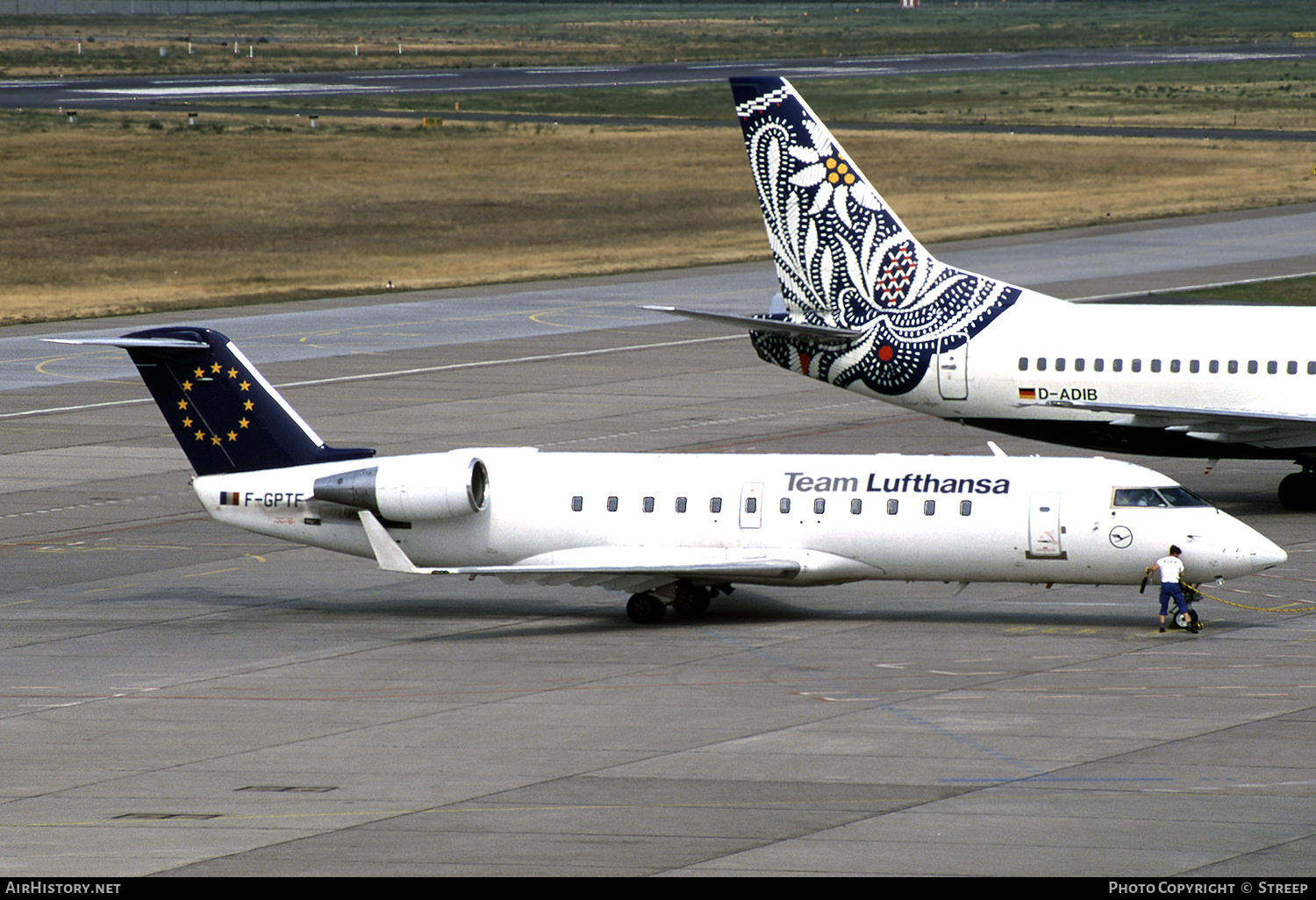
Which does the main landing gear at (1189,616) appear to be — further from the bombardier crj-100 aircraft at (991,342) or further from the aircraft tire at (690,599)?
the bombardier crj-100 aircraft at (991,342)

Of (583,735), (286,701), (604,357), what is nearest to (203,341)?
(286,701)

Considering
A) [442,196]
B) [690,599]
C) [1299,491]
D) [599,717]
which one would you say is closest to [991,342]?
[1299,491]

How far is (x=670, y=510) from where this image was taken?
37719 millimetres

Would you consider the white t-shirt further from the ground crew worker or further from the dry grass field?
the dry grass field

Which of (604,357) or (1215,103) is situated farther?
(1215,103)

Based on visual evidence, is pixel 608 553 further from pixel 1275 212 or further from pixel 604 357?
pixel 1275 212

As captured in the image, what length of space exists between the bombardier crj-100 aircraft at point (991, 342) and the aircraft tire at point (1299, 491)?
33 millimetres

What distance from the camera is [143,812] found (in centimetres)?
2542

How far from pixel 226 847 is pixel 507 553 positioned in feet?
49.4

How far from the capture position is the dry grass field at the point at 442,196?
93.4 m

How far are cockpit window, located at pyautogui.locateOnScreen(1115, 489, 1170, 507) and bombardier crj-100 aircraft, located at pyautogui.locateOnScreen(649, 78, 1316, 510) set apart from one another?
33.8ft

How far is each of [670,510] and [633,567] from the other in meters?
1.40

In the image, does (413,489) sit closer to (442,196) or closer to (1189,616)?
(1189,616)

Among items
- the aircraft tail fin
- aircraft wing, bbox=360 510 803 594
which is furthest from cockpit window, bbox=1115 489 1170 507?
the aircraft tail fin
